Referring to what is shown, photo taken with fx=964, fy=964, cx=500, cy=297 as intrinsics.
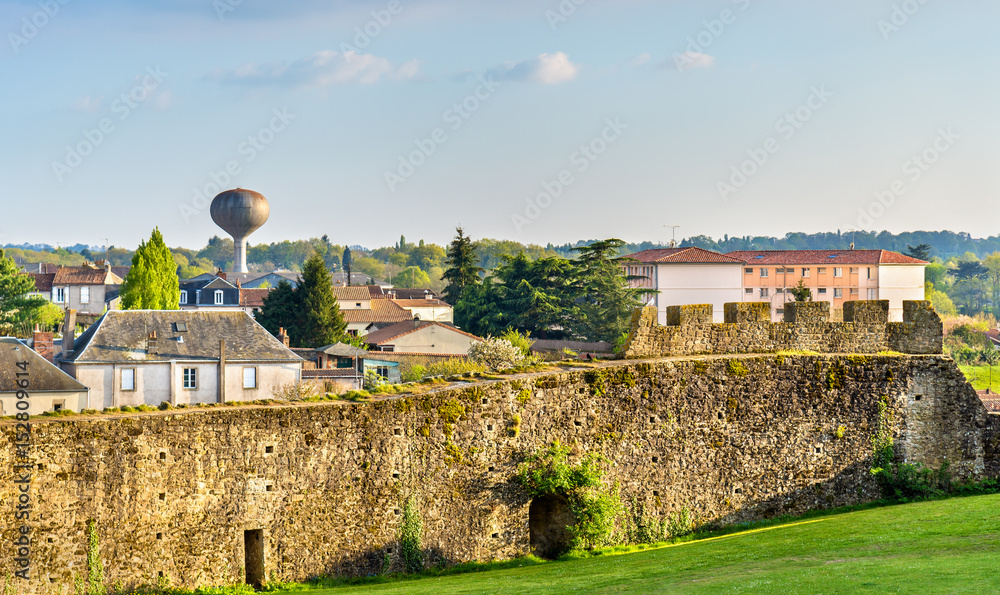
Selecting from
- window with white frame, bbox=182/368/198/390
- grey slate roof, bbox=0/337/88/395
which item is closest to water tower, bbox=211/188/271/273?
window with white frame, bbox=182/368/198/390

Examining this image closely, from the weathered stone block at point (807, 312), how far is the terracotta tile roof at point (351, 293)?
8181cm

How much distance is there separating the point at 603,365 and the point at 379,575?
542 centimetres

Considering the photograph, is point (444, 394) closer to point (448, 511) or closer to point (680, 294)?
point (448, 511)

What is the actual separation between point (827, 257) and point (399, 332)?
45745mm

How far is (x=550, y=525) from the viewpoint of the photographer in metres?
16.9

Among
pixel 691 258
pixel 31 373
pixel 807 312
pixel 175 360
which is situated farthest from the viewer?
pixel 691 258

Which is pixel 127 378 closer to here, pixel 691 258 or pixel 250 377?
pixel 250 377

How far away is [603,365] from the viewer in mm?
17359

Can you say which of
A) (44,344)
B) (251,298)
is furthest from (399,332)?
(251,298)

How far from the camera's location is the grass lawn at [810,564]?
35.7 ft

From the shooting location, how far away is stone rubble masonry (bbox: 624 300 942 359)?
719 inches

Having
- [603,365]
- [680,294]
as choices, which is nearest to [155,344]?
[603,365]

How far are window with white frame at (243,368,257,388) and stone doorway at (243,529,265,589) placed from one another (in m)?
30.2

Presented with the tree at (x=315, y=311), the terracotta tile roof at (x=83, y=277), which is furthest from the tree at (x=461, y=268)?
the terracotta tile roof at (x=83, y=277)
